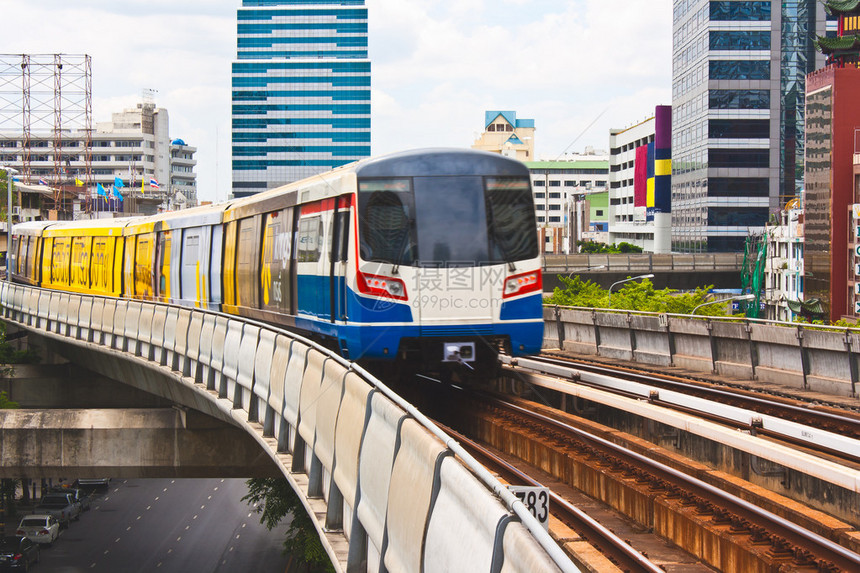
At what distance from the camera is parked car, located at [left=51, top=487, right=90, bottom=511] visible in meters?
60.5

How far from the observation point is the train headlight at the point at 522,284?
584 inches

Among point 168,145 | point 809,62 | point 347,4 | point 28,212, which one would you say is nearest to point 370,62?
point 347,4

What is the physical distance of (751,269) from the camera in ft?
220

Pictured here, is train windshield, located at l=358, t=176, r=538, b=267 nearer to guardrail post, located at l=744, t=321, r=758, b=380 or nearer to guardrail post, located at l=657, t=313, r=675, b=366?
guardrail post, located at l=744, t=321, r=758, b=380

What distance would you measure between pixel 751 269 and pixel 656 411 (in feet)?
191

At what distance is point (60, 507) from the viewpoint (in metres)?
56.5

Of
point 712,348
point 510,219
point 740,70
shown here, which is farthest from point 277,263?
point 740,70

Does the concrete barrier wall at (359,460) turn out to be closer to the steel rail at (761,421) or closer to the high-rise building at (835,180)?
the steel rail at (761,421)

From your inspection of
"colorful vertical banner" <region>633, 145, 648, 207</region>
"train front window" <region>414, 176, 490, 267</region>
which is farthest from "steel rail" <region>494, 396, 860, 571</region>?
"colorful vertical banner" <region>633, 145, 648, 207</region>

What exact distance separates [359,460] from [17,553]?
4357 cm

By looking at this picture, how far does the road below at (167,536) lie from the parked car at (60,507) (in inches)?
25.0

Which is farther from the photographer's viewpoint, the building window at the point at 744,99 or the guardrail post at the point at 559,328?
the building window at the point at 744,99

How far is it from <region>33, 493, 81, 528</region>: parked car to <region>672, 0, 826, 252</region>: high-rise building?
51212 millimetres

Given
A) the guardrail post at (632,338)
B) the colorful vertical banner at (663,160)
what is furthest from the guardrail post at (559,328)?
the colorful vertical banner at (663,160)
